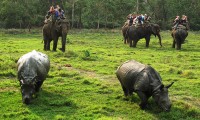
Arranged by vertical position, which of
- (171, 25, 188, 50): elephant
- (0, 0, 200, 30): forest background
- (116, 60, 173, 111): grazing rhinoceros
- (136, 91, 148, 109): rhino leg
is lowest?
(136, 91, 148, 109): rhino leg

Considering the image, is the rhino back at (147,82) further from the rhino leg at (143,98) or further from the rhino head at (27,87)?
the rhino head at (27,87)

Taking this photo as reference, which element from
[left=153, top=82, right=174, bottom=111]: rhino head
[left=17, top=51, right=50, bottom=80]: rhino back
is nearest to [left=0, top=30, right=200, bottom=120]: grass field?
[left=153, top=82, right=174, bottom=111]: rhino head

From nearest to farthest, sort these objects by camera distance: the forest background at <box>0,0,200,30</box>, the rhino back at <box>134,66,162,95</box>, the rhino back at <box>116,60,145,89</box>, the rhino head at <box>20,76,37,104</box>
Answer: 1. the rhino back at <box>134,66,162,95</box>
2. the rhino head at <box>20,76,37,104</box>
3. the rhino back at <box>116,60,145,89</box>
4. the forest background at <box>0,0,200,30</box>

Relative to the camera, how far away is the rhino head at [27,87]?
36.7 feet

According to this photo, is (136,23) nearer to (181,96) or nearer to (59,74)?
(59,74)

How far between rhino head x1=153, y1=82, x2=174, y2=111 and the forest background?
3348 cm

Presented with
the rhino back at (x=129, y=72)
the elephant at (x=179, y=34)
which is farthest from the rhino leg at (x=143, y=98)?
the elephant at (x=179, y=34)

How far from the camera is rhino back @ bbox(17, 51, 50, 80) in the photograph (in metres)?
11.6

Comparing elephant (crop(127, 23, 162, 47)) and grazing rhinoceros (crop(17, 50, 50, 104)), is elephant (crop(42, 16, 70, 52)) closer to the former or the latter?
elephant (crop(127, 23, 162, 47))

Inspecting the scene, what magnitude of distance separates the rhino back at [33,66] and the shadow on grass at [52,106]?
2.61 feet

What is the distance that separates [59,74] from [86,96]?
3.61 m

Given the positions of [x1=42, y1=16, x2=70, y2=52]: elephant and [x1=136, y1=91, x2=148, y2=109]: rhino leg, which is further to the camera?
[x1=42, y1=16, x2=70, y2=52]: elephant

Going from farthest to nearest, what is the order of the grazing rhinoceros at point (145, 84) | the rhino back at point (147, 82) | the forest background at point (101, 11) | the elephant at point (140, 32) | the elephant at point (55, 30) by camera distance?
the forest background at point (101, 11) → the elephant at point (140, 32) → the elephant at point (55, 30) → the rhino back at point (147, 82) → the grazing rhinoceros at point (145, 84)

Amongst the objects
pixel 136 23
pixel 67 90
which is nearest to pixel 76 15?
pixel 136 23
